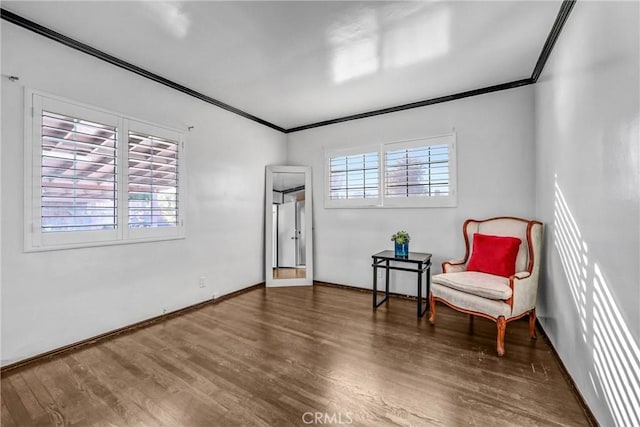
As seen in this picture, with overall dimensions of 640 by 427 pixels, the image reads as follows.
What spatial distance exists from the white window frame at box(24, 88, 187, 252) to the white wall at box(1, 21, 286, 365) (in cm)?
5

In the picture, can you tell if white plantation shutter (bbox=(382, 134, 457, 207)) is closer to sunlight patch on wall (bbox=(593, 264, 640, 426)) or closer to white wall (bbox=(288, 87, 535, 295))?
white wall (bbox=(288, 87, 535, 295))

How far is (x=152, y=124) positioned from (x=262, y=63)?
135cm

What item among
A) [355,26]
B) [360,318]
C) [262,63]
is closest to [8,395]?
[360,318]

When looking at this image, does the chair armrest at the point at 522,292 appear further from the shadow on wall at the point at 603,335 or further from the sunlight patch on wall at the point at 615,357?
the sunlight patch on wall at the point at 615,357

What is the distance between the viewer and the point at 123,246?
2.76 metres

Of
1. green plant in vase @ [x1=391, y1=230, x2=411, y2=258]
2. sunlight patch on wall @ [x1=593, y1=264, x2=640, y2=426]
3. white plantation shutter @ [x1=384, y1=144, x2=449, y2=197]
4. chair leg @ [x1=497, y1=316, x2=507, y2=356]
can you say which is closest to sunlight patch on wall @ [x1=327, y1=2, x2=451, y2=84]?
white plantation shutter @ [x1=384, y1=144, x2=449, y2=197]

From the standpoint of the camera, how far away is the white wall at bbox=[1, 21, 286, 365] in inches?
82.6

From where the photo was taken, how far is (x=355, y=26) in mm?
2207

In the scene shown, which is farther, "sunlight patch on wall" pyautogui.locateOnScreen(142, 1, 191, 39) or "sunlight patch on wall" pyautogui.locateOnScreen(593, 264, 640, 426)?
"sunlight patch on wall" pyautogui.locateOnScreen(142, 1, 191, 39)

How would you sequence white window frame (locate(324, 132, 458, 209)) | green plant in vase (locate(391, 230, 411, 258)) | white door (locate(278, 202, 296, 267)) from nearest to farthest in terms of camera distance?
green plant in vase (locate(391, 230, 411, 258)) < white window frame (locate(324, 132, 458, 209)) < white door (locate(278, 202, 296, 267))

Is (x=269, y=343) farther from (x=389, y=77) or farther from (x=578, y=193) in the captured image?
(x=389, y=77)

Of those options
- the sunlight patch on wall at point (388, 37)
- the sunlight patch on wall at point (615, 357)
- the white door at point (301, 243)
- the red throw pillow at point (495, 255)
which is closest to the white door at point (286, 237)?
the white door at point (301, 243)

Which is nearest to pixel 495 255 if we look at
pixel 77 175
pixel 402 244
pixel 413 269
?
pixel 413 269

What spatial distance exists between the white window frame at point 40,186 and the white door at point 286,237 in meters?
1.60
